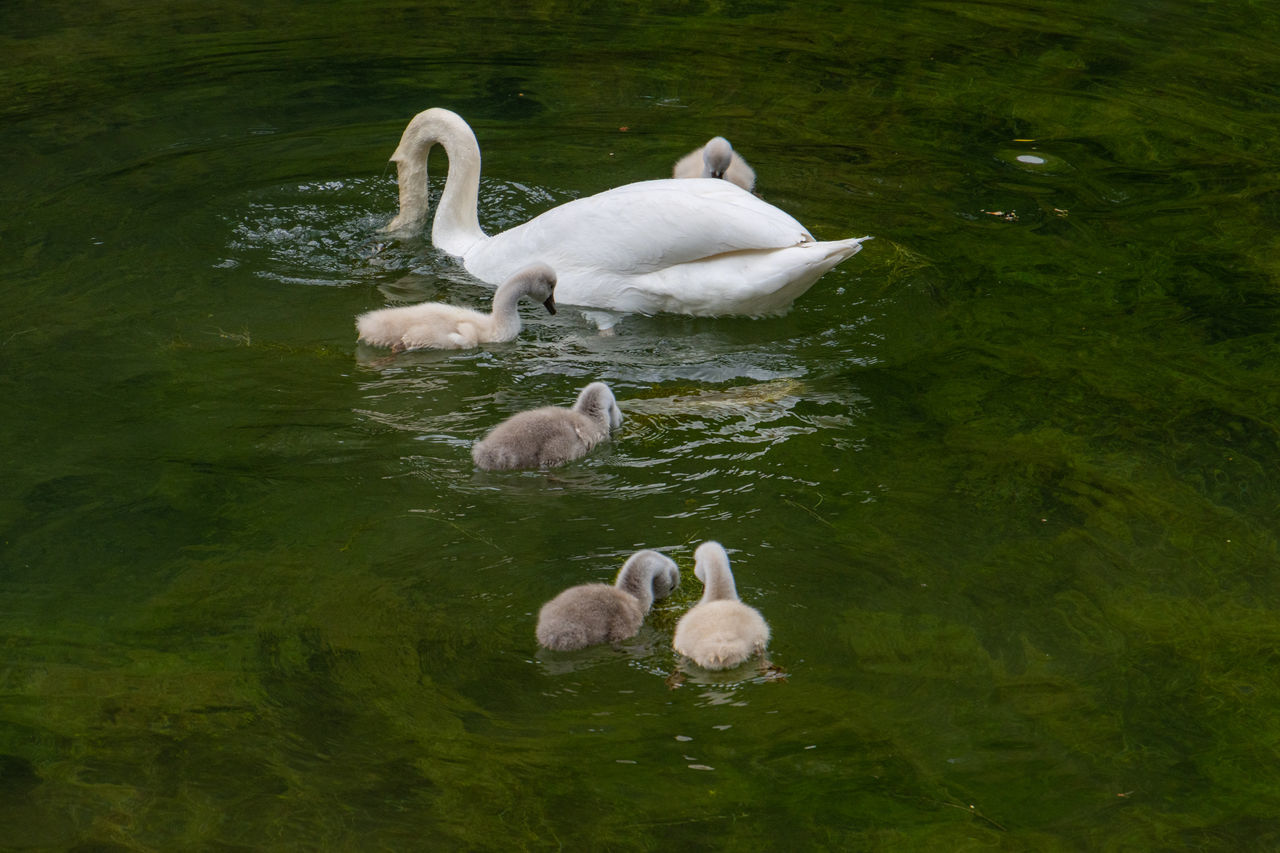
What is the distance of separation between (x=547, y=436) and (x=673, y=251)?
164cm

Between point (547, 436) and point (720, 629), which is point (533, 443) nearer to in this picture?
point (547, 436)

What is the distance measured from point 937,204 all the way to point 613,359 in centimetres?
278

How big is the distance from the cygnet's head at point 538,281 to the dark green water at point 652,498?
223 mm

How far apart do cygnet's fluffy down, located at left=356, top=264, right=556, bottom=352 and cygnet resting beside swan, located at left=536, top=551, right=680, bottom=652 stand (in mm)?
2250

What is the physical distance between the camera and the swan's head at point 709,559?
4.54m

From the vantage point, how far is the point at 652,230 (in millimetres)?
6840

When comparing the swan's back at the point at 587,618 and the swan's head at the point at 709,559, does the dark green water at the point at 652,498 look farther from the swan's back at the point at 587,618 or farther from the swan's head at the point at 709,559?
the swan's head at the point at 709,559

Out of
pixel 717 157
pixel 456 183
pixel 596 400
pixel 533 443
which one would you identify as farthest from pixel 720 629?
pixel 717 157

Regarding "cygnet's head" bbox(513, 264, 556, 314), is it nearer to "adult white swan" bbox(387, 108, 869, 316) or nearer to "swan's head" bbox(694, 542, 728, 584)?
"adult white swan" bbox(387, 108, 869, 316)

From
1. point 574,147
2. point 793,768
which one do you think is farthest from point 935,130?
point 793,768

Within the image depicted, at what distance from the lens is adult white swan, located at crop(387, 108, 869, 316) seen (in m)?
6.70

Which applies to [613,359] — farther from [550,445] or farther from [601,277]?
[550,445]

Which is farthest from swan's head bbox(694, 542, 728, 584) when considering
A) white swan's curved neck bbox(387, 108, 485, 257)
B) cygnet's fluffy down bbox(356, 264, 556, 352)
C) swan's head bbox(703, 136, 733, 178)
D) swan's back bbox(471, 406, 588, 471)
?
swan's head bbox(703, 136, 733, 178)

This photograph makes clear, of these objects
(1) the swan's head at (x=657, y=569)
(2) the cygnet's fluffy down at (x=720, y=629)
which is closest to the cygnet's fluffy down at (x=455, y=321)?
(1) the swan's head at (x=657, y=569)
